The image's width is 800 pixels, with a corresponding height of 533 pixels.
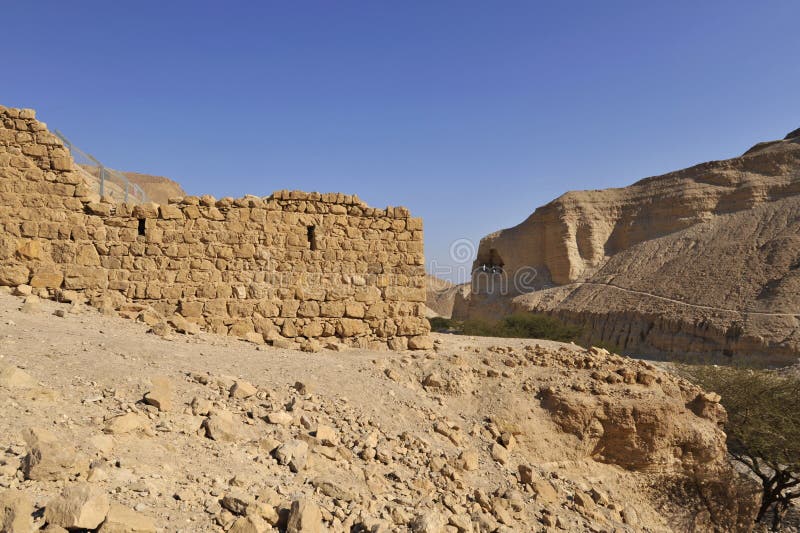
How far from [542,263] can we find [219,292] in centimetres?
2905

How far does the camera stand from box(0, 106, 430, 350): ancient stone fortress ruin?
621cm

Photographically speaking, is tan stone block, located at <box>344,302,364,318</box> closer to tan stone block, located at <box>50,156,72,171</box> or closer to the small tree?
tan stone block, located at <box>50,156,72,171</box>

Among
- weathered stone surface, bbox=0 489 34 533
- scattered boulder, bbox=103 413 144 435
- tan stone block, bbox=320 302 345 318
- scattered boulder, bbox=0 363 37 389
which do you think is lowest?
weathered stone surface, bbox=0 489 34 533

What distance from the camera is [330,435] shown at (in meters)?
3.95

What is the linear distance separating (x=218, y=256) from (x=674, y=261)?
81.5 ft

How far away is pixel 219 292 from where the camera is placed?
6.61 meters

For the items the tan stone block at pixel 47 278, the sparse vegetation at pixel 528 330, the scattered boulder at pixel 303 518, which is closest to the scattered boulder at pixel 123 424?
the scattered boulder at pixel 303 518

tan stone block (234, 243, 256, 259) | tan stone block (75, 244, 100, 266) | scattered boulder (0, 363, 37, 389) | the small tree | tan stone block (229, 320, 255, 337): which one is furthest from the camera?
the small tree

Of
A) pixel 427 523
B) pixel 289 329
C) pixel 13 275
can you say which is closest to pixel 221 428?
pixel 427 523

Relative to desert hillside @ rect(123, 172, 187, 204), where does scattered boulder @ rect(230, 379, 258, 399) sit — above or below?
below

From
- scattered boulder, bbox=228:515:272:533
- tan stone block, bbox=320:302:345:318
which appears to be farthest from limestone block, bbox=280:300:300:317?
scattered boulder, bbox=228:515:272:533

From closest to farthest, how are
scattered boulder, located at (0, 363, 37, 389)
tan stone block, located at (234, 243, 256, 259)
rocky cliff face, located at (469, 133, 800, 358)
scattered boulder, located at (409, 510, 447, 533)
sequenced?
1. scattered boulder, located at (409, 510, 447, 533)
2. scattered boulder, located at (0, 363, 37, 389)
3. tan stone block, located at (234, 243, 256, 259)
4. rocky cliff face, located at (469, 133, 800, 358)

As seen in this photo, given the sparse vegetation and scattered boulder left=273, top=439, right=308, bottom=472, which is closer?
scattered boulder left=273, top=439, right=308, bottom=472

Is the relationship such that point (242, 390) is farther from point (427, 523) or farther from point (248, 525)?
point (427, 523)
